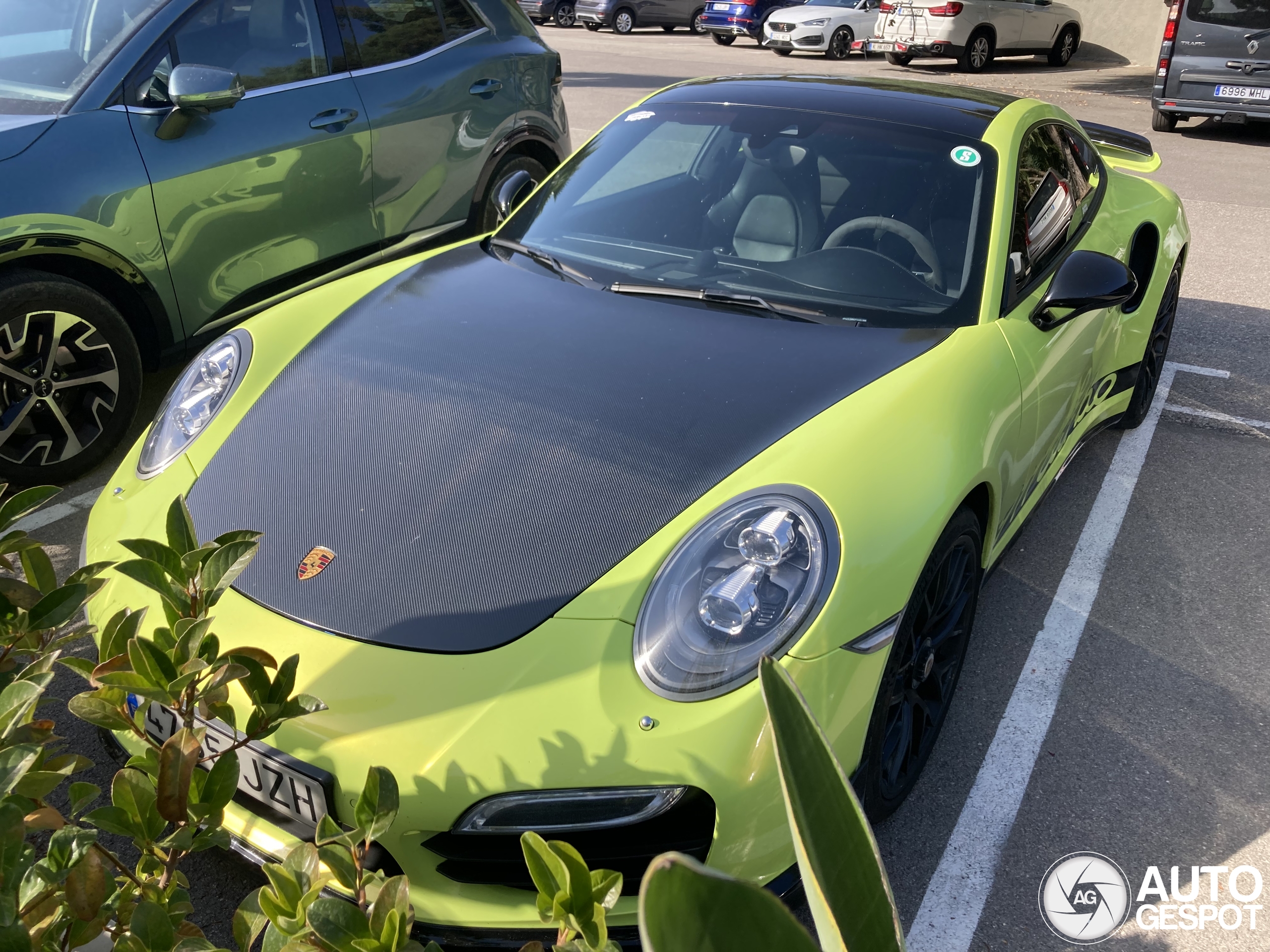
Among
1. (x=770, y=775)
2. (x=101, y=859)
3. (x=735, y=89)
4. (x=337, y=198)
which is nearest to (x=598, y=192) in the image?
(x=735, y=89)

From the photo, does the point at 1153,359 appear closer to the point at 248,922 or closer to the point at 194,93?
the point at 194,93

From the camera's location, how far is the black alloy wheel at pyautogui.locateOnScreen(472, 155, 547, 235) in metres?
5.08

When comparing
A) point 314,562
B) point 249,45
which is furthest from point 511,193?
point 314,562

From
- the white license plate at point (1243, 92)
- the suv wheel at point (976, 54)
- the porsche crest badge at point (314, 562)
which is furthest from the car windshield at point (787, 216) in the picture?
the suv wheel at point (976, 54)

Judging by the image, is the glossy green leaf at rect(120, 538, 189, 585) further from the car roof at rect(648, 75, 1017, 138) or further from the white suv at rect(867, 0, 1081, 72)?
the white suv at rect(867, 0, 1081, 72)

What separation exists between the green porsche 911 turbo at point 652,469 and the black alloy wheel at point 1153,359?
76cm

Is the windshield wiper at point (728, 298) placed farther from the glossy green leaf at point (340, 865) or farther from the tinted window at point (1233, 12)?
the tinted window at point (1233, 12)

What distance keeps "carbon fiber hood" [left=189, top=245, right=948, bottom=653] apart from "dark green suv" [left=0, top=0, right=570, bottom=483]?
1272 millimetres

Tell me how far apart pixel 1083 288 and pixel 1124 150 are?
2376 millimetres

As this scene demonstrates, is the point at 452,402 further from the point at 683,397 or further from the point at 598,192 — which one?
the point at 598,192

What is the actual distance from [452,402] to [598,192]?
116cm

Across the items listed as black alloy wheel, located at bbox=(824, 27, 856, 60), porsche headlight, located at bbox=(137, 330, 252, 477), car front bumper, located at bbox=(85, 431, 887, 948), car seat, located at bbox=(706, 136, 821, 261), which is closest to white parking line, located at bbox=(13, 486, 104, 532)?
porsche headlight, located at bbox=(137, 330, 252, 477)

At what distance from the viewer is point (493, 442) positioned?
228 centimetres

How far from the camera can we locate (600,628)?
1904 millimetres
